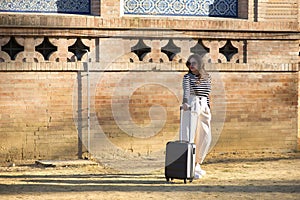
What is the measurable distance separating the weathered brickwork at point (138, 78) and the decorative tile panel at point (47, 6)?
24 cm

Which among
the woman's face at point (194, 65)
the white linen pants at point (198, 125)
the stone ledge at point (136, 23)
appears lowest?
the white linen pants at point (198, 125)

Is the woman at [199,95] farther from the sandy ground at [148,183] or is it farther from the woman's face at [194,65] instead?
the sandy ground at [148,183]

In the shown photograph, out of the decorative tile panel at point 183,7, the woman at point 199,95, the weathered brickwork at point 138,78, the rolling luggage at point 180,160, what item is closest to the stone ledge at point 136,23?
the weathered brickwork at point 138,78

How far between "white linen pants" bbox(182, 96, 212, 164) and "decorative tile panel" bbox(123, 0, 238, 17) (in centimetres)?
325

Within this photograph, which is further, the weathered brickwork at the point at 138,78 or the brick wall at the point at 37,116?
the weathered brickwork at the point at 138,78

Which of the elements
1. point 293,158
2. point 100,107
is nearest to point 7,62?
point 100,107

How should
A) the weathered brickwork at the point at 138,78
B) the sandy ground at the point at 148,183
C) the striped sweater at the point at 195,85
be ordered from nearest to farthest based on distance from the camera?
the sandy ground at the point at 148,183 → the striped sweater at the point at 195,85 → the weathered brickwork at the point at 138,78

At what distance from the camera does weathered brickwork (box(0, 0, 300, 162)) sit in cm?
1351

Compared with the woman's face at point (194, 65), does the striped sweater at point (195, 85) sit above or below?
below

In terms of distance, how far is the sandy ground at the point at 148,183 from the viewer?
1038cm

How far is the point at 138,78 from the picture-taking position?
1423 centimetres

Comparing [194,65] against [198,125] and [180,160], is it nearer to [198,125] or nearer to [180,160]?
[198,125]

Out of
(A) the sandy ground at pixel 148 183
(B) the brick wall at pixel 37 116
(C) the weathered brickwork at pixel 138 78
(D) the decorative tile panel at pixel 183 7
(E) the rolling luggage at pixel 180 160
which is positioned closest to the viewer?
(A) the sandy ground at pixel 148 183

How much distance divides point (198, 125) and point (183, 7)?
3585mm
